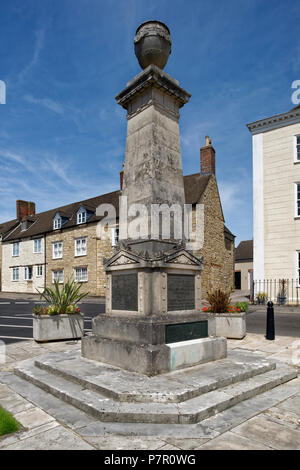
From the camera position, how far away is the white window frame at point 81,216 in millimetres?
30047

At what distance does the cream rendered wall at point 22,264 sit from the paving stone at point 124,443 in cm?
3129

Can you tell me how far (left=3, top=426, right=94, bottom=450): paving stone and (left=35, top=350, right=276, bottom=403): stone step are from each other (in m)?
0.93

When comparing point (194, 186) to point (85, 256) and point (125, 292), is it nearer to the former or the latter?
point (85, 256)

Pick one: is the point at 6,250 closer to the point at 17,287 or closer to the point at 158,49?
the point at 17,287

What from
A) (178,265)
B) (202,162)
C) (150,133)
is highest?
(202,162)

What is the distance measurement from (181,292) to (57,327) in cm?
473

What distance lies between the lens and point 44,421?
151 inches

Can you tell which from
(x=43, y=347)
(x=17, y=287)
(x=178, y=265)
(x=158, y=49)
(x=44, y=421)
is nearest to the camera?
(x=44, y=421)

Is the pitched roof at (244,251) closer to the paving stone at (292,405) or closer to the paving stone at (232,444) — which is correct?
the paving stone at (292,405)

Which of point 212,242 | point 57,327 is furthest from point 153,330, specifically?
point 212,242

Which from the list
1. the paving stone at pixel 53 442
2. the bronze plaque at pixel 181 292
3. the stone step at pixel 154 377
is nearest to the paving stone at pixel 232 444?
the stone step at pixel 154 377
